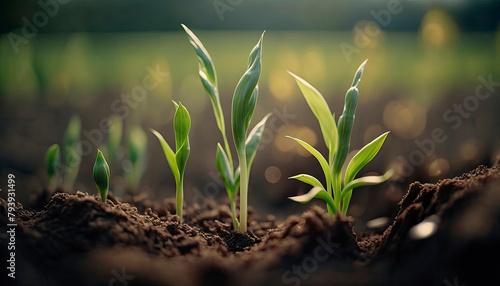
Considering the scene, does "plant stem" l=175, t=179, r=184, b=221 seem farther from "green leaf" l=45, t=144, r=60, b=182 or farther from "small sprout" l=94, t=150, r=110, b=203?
"green leaf" l=45, t=144, r=60, b=182

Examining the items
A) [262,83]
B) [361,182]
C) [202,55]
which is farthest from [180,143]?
[262,83]

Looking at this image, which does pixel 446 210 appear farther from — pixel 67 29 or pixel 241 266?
pixel 67 29

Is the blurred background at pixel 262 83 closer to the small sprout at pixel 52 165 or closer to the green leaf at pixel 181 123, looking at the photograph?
the small sprout at pixel 52 165

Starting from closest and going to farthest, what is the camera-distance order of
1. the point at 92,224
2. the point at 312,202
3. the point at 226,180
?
the point at 92,224 → the point at 226,180 → the point at 312,202

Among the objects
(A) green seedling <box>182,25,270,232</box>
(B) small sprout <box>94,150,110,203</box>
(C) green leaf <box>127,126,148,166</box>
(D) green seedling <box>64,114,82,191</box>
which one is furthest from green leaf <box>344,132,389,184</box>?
(D) green seedling <box>64,114,82,191</box>

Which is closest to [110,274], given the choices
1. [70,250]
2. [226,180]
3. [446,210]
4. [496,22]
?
[70,250]

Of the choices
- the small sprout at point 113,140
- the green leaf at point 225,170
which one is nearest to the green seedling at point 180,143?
the green leaf at point 225,170

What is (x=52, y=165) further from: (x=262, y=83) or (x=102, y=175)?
(x=262, y=83)
